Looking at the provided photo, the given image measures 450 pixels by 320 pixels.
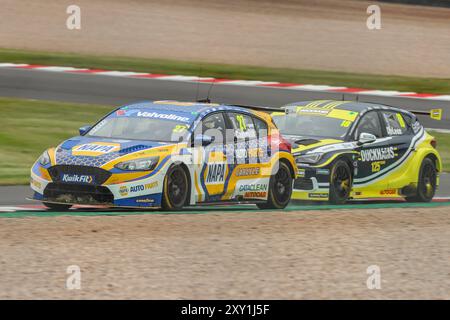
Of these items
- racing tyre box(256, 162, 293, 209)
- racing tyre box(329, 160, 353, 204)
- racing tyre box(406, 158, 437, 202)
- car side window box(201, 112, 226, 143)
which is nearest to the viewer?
car side window box(201, 112, 226, 143)

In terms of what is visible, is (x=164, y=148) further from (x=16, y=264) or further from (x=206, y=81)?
(x=206, y=81)

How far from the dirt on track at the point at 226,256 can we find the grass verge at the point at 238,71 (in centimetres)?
1442

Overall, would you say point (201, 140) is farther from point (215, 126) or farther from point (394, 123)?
point (394, 123)

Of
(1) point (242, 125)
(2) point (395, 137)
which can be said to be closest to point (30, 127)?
(2) point (395, 137)

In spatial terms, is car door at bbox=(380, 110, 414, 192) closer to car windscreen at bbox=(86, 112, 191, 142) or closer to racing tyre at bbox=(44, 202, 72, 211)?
car windscreen at bbox=(86, 112, 191, 142)

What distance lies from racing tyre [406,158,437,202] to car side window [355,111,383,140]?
995mm

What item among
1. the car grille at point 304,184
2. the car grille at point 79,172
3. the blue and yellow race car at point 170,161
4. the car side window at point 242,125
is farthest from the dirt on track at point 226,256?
the car grille at point 304,184

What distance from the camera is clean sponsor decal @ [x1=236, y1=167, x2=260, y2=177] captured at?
50.2ft

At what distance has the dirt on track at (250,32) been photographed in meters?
31.9

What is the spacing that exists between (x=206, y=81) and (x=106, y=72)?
252cm

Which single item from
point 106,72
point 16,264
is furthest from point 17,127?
point 16,264

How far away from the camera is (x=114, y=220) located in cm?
1355

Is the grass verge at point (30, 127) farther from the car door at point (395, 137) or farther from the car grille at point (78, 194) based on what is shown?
the car door at point (395, 137)

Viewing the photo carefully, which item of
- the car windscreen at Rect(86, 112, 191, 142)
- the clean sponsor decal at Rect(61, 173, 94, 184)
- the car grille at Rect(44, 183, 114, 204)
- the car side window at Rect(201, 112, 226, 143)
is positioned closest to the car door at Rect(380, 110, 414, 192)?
the car side window at Rect(201, 112, 226, 143)
